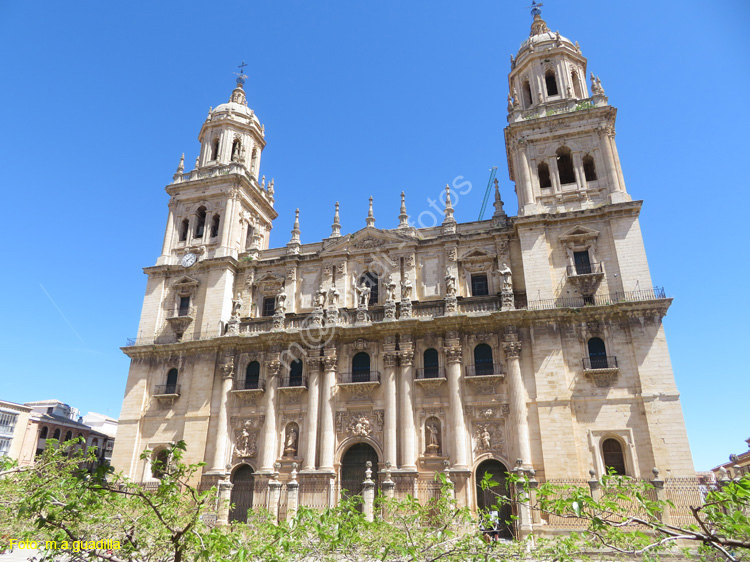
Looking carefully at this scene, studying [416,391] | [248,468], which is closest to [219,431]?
[248,468]

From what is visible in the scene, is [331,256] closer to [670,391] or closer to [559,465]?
[559,465]

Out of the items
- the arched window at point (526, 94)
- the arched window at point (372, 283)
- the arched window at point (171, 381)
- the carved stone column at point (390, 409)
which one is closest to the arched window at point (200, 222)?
the arched window at point (171, 381)

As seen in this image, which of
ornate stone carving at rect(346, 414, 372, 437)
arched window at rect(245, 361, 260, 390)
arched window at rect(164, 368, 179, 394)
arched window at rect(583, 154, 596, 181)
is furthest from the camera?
arched window at rect(164, 368, 179, 394)

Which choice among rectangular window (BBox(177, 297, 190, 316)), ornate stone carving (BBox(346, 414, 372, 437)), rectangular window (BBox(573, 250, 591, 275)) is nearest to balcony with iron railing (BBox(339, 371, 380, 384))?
ornate stone carving (BBox(346, 414, 372, 437))

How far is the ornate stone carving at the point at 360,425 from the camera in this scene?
23891mm

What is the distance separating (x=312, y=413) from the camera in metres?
24.5

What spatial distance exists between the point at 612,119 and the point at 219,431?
82.8 ft

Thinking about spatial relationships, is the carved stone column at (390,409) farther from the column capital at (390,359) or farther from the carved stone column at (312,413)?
the carved stone column at (312,413)

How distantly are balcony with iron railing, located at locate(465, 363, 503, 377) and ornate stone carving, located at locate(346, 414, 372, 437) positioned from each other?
16.8 ft

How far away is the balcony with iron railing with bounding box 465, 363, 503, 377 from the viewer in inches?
921

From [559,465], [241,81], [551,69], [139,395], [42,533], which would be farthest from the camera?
[241,81]

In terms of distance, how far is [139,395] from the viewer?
1084 inches

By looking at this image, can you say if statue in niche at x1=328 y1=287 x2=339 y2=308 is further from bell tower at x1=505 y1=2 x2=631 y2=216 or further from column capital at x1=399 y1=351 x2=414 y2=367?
bell tower at x1=505 y1=2 x2=631 y2=216

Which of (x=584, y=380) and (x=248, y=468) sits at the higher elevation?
(x=584, y=380)
